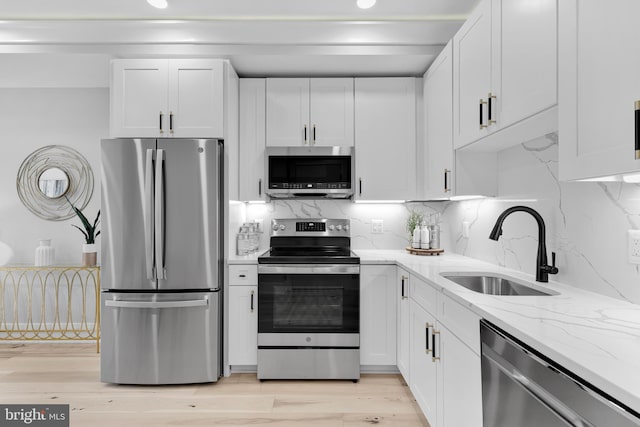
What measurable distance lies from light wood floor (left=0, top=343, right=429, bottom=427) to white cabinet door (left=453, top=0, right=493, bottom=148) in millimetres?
1700

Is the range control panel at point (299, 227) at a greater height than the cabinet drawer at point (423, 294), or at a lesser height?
greater

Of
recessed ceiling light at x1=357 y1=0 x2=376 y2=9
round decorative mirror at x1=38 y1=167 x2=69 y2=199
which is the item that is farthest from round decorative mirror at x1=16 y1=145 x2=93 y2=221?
recessed ceiling light at x1=357 y1=0 x2=376 y2=9

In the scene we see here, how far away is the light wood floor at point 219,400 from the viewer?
6.87 ft

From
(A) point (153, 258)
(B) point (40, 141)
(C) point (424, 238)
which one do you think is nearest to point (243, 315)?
(A) point (153, 258)

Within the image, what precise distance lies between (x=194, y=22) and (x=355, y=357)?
2.65 m

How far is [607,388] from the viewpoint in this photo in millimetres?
718

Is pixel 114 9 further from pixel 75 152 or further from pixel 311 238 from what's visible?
pixel 311 238

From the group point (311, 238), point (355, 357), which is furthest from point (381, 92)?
point (355, 357)

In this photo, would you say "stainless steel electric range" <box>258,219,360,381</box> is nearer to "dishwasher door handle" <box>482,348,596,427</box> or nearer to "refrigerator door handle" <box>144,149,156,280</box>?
"refrigerator door handle" <box>144,149,156,280</box>

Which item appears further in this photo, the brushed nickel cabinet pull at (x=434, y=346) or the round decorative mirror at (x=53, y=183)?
the round decorative mirror at (x=53, y=183)
